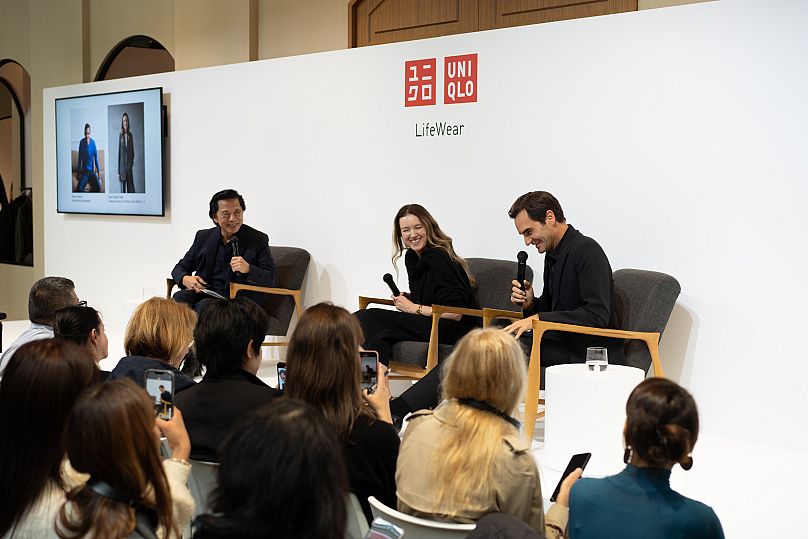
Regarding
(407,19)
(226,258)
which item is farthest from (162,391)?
(407,19)

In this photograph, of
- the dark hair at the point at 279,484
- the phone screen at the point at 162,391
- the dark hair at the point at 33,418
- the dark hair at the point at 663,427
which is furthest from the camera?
the phone screen at the point at 162,391

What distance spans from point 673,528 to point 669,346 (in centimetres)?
332

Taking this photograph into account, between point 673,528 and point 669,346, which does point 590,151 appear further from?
point 673,528

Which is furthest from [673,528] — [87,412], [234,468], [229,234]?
[229,234]

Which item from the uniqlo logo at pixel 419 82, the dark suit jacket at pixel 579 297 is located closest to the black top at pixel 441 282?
the dark suit jacket at pixel 579 297

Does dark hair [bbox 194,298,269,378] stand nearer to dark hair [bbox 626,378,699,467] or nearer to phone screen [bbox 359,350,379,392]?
phone screen [bbox 359,350,379,392]

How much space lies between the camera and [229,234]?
261 inches

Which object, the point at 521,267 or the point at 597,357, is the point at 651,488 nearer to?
the point at 597,357

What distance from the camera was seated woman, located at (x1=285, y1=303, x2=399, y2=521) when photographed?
2.38 meters

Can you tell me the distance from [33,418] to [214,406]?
27.8 inches

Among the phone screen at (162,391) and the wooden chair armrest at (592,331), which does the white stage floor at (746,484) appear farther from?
the phone screen at (162,391)

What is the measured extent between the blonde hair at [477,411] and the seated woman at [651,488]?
23 cm

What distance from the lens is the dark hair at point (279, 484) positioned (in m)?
1.33

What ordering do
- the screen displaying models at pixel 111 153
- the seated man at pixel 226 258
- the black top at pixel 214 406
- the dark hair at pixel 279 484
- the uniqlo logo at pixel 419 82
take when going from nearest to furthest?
the dark hair at pixel 279 484, the black top at pixel 214 406, the uniqlo logo at pixel 419 82, the seated man at pixel 226 258, the screen displaying models at pixel 111 153
